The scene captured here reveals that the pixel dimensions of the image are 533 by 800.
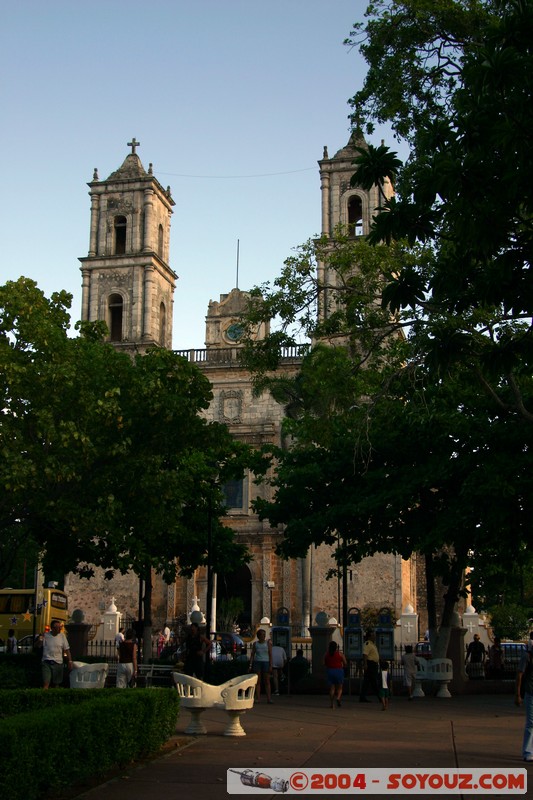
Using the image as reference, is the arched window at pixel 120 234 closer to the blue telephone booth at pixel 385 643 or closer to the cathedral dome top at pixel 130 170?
the cathedral dome top at pixel 130 170

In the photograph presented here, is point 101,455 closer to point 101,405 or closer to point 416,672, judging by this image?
point 101,405

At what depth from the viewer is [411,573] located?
47.0 metres

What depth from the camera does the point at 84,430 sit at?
1973 cm

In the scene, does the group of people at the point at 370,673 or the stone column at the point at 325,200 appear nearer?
the group of people at the point at 370,673

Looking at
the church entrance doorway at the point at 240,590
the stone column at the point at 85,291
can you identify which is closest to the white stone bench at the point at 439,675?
the church entrance doorway at the point at 240,590

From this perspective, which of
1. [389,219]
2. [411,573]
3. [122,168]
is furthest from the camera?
[122,168]

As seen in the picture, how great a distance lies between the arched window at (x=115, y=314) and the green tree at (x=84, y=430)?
87.2ft

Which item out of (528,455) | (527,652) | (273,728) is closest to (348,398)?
(528,455)

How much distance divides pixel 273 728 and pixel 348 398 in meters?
Answer: 5.77

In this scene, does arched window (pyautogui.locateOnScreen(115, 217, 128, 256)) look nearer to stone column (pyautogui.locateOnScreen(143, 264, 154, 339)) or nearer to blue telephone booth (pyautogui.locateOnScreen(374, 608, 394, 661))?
stone column (pyautogui.locateOnScreen(143, 264, 154, 339))

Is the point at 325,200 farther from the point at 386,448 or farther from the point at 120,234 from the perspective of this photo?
the point at 386,448

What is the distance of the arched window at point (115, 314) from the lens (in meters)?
48.8

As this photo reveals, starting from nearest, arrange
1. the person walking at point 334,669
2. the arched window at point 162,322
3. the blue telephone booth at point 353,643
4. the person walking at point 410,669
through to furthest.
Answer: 1. the person walking at point 334,669
2. the person walking at point 410,669
3. the blue telephone booth at point 353,643
4. the arched window at point 162,322

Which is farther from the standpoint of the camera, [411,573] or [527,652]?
[411,573]
